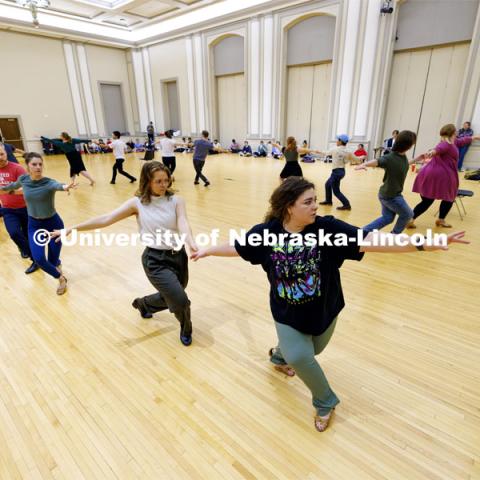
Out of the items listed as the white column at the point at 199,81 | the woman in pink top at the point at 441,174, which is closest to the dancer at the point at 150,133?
the white column at the point at 199,81

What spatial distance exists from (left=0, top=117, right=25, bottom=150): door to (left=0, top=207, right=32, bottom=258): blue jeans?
1540cm

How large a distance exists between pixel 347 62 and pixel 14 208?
12.6 meters

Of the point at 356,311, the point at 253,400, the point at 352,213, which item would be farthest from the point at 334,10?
the point at 253,400

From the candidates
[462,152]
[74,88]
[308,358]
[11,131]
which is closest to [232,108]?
[74,88]

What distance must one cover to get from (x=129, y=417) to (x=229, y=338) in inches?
37.3

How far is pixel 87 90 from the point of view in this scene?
60.0 feet

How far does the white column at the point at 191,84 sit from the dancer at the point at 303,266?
18.0 meters

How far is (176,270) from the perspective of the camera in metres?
2.45

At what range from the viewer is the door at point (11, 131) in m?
15.9

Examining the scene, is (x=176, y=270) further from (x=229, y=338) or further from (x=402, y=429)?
(x=402, y=429)

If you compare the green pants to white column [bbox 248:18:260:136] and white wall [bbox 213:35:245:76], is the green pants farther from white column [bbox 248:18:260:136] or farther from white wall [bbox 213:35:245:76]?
white wall [bbox 213:35:245:76]

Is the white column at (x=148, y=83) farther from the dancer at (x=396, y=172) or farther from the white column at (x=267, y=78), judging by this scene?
the dancer at (x=396, y=172)

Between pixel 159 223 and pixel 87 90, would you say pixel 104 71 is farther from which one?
pixel 159 223

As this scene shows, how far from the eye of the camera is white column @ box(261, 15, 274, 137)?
46.2 feet
